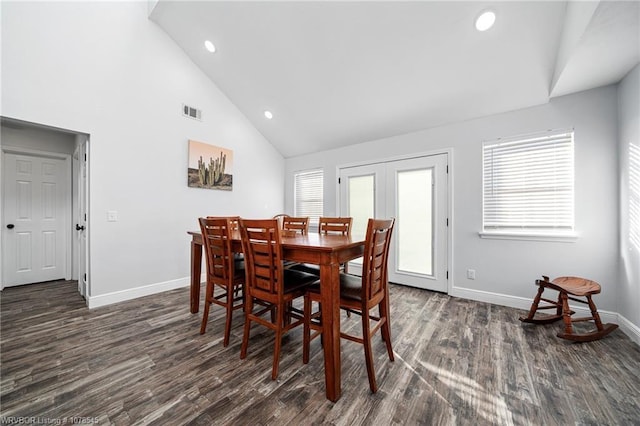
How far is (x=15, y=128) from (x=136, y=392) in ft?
14.3

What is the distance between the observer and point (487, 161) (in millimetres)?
3074

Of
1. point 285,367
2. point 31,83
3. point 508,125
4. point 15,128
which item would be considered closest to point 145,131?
point 31,83

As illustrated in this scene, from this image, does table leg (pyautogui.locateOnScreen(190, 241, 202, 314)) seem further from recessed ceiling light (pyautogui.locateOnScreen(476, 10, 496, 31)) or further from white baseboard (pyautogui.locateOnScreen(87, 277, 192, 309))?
recessed ceiling light (pyautogui.locateOnScreen(476, 10, 496, 31))

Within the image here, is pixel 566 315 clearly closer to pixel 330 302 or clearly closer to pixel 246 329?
pixel 330 302

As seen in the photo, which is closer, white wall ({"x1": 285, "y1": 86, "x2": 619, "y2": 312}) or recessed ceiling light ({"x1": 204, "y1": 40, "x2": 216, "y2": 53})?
white wall ({"x1": 285, "y1": 86, "x2": 619, "y2": 312})

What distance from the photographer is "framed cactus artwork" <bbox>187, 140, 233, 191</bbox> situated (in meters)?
3.78

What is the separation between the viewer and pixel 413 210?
3.63 m

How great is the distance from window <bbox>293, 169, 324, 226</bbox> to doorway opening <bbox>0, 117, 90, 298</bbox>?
327 centimetres

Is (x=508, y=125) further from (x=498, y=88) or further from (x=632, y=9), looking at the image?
(x=632, y=9)

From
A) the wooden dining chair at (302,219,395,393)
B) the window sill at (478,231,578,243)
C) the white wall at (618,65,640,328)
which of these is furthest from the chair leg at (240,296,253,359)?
the white wall at (618,65,640,328)

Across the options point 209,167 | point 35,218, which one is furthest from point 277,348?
point 35,218

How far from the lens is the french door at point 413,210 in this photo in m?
3.39

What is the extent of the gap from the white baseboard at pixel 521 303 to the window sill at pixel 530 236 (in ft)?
2.15

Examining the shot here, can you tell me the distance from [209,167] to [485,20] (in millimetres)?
3875
